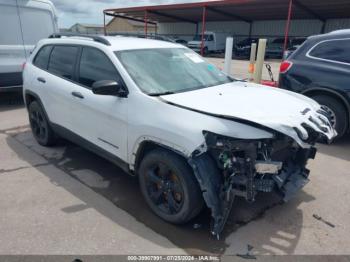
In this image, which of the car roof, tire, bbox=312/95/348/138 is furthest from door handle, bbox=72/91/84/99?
tire, bbox=312/95/348/138

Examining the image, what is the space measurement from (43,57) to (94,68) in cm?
157

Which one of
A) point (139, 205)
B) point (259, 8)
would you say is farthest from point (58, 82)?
point (259, 8)

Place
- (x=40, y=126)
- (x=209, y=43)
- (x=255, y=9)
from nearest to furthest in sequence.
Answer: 1. (x=40, y=126)
2. (x=255, y=9)
3. (x=209, y=43)

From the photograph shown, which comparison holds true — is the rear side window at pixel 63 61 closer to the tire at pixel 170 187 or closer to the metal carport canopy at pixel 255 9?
the tire at pixel 170 187

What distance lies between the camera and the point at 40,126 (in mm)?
5047

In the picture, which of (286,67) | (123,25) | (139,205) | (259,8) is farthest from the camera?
(123,25)

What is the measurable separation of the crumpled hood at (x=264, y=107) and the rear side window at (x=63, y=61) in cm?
175

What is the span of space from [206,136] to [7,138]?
175 inches

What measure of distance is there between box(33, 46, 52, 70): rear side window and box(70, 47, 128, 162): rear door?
1.08 m

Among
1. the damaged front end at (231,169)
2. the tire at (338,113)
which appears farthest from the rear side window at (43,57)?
the tire at (338,113)

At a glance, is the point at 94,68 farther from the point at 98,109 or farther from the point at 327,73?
the point at 327,73

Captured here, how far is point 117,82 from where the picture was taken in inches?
132

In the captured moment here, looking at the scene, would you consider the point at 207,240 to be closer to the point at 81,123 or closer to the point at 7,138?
the point at 81,123

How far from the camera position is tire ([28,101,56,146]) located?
484cm
